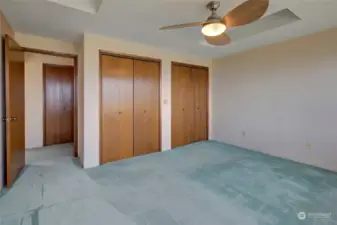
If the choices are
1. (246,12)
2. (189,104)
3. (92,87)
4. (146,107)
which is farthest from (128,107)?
(246,12)

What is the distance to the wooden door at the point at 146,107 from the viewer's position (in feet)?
12.9

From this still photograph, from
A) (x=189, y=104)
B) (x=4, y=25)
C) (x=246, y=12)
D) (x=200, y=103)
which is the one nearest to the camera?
(x=246, y=12)

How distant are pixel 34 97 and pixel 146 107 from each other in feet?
8.89

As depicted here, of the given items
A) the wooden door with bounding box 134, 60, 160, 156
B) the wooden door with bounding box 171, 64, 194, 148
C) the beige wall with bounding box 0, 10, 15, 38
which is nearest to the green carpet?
the wooden door with bounding box 134, 60, 160, 156

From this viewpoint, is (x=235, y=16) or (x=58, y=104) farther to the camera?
(x=58, y=104)

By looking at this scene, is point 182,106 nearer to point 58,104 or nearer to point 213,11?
point 213,11

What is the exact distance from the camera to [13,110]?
2.66 metres

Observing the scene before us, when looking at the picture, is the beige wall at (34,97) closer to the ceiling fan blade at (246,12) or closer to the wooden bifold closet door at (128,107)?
the wooden bifold closet door at (128,107)

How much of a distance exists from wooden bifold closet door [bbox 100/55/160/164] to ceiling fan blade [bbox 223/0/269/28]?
2.17m

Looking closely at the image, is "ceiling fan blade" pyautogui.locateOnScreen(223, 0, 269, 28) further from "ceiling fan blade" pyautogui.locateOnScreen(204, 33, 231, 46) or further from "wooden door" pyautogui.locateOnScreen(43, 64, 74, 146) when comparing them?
"wooden door" pyautogui.locateOnScreen(43, 64, 74, 146)

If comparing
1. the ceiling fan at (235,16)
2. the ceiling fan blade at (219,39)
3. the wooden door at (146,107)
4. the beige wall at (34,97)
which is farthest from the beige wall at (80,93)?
the ceiling fan blade at (219,39)

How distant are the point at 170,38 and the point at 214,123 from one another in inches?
107

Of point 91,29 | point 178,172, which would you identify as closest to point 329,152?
point 178,172

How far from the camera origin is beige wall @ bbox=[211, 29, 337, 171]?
3.12 meters
